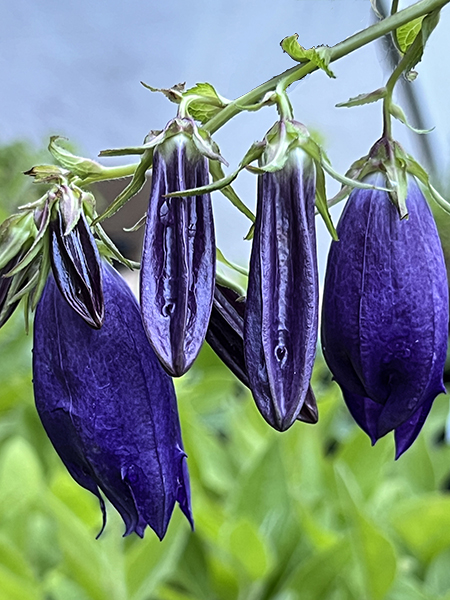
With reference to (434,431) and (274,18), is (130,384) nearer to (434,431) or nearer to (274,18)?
(434,431)

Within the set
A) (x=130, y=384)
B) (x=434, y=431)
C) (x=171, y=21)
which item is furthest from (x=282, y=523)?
(x=171, y=21)

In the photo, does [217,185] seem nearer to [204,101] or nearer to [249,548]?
[204,101]

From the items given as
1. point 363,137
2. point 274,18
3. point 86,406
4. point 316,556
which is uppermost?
point 274,18

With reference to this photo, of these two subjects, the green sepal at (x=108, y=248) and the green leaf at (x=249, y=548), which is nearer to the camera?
the green sepal at (x=108, y=248)

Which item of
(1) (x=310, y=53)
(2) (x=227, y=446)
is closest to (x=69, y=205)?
(1) (x=310, y=53)

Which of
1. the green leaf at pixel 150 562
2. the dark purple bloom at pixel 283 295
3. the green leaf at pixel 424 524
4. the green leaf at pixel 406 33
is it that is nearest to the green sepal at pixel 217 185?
the dark purple bloom at pixel 283 295

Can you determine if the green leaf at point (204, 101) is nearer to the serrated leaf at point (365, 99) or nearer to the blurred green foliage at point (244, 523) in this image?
the serrated leaf at point (365, 99)
